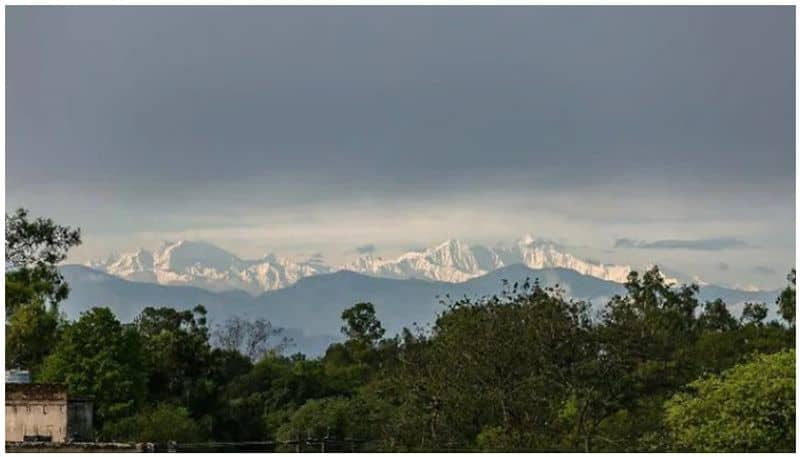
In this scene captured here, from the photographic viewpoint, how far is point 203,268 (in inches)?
3844

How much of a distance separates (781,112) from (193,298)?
6326 centimetres

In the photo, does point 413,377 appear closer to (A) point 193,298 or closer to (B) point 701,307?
(B) point 701,307

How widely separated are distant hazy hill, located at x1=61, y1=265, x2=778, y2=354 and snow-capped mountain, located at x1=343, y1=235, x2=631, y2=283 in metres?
0.45

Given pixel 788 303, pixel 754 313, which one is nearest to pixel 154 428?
pixel 788 303

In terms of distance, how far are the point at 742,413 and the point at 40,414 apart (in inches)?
296

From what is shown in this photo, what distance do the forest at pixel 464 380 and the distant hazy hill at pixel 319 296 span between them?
487 inches

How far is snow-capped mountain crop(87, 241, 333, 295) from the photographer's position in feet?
208

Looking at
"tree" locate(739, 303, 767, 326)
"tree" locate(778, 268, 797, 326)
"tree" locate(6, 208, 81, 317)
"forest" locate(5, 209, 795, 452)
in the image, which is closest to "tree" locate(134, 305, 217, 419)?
"forest" locate(5, 209, 795, 452)

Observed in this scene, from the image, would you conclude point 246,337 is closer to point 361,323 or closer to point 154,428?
point 361,323

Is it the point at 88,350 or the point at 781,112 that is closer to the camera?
the point at 88,350

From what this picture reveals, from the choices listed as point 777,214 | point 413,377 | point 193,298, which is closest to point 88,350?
point 413,377

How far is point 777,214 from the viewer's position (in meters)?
37.3

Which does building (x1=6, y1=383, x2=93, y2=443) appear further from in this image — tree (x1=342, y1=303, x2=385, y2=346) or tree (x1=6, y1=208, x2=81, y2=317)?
tree (x1=342, y1=303, x2=385, y2=346)

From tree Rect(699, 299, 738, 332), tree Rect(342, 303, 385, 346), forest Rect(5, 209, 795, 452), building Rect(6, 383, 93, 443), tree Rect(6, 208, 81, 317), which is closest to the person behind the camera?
building Rect(6, 383, 93, 443)
